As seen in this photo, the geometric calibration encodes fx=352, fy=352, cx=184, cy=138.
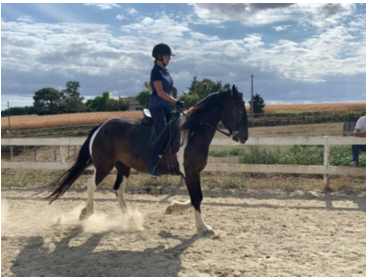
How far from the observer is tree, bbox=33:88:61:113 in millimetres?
59562

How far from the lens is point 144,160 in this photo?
17.7 ft

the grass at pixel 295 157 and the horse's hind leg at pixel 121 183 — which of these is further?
the grass at pixel 295 157

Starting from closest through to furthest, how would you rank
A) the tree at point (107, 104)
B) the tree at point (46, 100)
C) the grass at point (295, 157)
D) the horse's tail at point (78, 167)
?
the horse's tail at point (78, 167) → the grass at point (295, 157) → the tree at point (107, 104) → the tree at point (46, 100)

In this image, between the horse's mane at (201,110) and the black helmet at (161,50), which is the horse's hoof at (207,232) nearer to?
the horse's mane at (201,110)

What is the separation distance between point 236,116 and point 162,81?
3.86 feet

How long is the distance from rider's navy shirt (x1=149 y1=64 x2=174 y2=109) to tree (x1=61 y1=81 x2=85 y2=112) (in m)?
58.3

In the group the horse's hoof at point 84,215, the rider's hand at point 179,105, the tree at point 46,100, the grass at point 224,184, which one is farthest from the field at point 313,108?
the horse's hoof at point 84,215

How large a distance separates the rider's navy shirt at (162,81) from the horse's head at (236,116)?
2.89ft

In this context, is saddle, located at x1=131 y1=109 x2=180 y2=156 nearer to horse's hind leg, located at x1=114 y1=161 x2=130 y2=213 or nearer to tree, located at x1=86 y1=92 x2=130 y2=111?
horse's hind leg, located at x1=114 y1=161 x2=130 y2=213

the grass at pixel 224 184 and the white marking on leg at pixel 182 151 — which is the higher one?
the white marking on leg at pixel 182 151

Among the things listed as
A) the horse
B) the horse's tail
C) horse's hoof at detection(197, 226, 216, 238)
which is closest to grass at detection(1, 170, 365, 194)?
the horse's tail

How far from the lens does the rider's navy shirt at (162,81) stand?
5.04 m

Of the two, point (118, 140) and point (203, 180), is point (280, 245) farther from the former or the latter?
point (203, 180)

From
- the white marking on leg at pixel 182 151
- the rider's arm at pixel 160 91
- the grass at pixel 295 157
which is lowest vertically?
the grass at pixel 295 157
